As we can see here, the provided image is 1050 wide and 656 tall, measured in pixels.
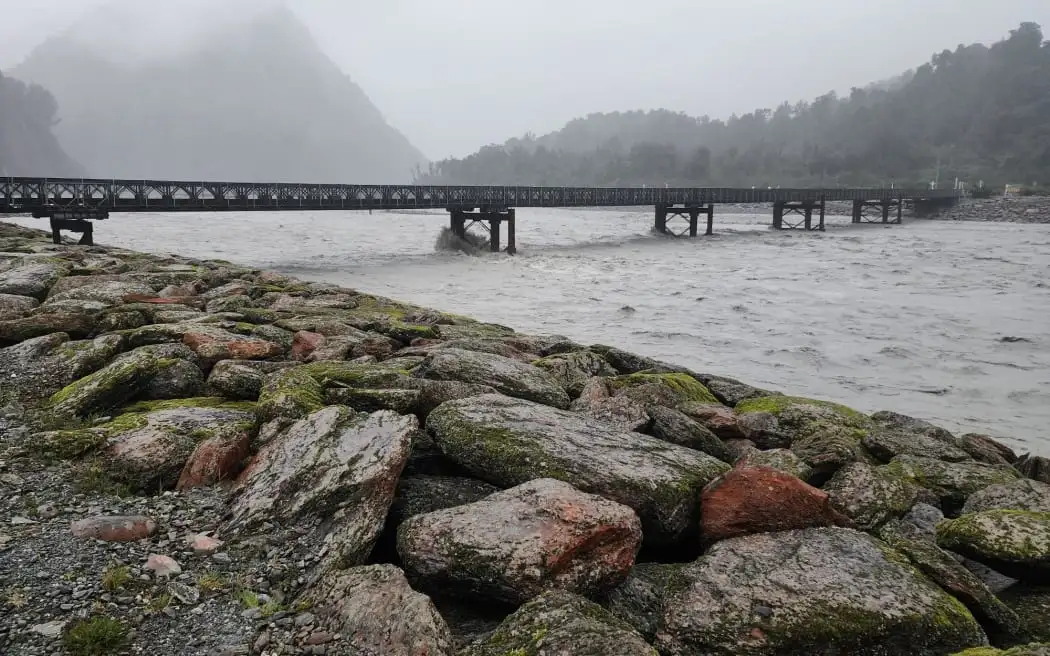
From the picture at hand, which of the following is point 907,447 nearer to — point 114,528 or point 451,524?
point 451,524

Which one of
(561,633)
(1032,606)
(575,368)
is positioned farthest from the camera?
(575,368)

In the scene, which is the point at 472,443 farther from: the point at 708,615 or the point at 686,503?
the point at 708,615

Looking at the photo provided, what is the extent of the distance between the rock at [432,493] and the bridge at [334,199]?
102ft

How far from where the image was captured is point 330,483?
445 centimetres

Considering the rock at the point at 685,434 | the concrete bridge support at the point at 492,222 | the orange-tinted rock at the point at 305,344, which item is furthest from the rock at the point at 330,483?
the concrete bridge support at the point at 492,222

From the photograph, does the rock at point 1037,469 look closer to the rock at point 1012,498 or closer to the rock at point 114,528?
the rock at point 1012,498

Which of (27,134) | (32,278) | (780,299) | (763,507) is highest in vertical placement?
(27,134)

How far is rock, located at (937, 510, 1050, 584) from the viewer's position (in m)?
4.43

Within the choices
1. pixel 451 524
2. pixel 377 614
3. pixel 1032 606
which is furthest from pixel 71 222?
pixel 1032 606

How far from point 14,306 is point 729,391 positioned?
977 cm

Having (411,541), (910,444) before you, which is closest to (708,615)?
(411,541)

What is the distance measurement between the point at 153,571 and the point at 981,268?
130 ft

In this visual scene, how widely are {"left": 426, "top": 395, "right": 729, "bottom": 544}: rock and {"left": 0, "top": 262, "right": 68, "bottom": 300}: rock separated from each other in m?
9.35

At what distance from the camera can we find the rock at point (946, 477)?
6.50m
